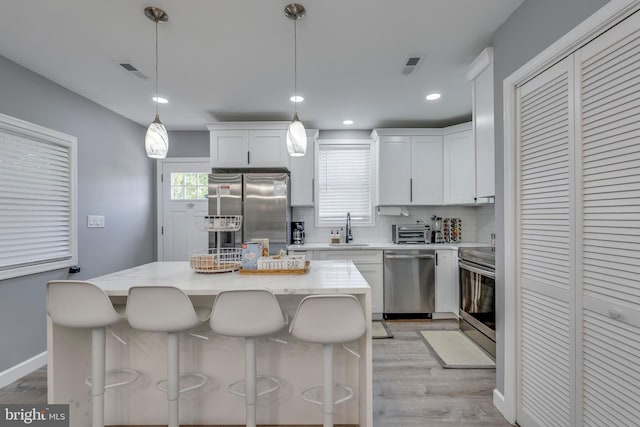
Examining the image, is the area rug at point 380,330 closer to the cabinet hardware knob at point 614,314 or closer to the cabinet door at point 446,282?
the cabinet door at point 446,282

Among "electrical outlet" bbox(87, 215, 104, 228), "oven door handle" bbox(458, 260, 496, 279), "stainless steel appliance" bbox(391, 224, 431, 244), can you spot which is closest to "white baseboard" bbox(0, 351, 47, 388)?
"electrical outlet" bbox(87, 215, 104, 228)

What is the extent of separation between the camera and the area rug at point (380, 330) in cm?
340

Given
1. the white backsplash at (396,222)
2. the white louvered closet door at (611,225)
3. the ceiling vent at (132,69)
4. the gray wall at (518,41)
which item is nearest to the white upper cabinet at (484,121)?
the gray wall at (518,41)

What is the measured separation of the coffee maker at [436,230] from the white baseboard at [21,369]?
4.40m

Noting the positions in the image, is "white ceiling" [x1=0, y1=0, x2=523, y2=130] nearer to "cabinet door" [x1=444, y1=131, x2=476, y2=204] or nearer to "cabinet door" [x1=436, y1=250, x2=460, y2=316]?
"cabinet door" [x1=444, y1=131, x2=476, y2=204]

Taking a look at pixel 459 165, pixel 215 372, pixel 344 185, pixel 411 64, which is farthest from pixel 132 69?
pixel 459 165

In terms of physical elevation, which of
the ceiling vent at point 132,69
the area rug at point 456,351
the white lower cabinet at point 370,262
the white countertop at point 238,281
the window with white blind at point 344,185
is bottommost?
the area rug at point 456,351

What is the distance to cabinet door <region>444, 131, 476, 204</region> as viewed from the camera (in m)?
3.92

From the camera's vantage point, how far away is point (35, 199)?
2.79m

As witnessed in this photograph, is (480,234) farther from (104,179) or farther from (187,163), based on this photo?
(104,179)

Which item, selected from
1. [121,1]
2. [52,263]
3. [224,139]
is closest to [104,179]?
[52,263]

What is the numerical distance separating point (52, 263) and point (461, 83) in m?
4.20

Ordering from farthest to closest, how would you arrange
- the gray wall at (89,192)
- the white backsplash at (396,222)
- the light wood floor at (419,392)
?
the white backsplash at (396,222) < the gray wall at (89,192) < the light wood floor at (419,392)

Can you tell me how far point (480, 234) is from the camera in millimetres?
4367
